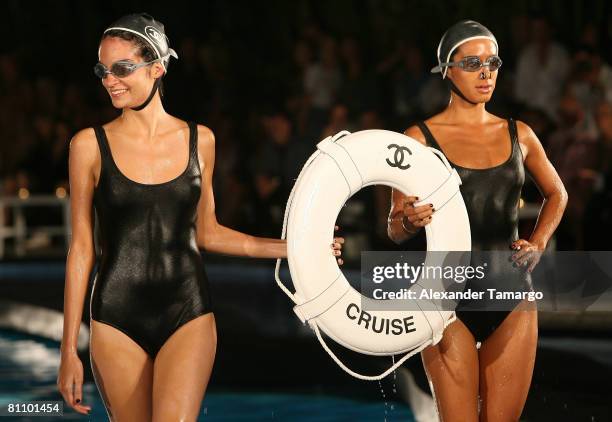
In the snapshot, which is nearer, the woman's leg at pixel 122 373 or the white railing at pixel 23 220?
the woman's leg at pixel 122 373

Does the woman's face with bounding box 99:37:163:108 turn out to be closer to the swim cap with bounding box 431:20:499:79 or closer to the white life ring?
the white life ring

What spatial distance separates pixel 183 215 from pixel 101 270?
28 centimetres

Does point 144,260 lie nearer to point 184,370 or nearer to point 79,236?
point 79,236

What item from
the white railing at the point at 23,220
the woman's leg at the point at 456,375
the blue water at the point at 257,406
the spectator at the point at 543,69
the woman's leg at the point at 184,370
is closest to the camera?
the woman's leg at the point at 184,370

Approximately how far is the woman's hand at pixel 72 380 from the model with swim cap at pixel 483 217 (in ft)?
3.78

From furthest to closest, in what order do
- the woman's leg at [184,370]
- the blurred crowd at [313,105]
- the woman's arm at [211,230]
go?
the blurred crowd at [313,105] < the woman's arm at [211,230] < the woman's leg at [184,370]

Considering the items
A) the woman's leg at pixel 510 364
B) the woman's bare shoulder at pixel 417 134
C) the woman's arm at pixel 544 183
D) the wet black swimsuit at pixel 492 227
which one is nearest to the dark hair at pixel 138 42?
the woman's bare shoulder at pixel 417 134

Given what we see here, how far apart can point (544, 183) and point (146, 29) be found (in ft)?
4.70

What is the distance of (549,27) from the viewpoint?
29.8 ft

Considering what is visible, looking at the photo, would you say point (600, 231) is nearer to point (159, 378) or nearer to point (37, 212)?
point (159, 378)

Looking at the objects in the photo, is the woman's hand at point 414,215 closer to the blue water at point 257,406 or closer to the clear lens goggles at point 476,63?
the clear lens goggles at point 476,63

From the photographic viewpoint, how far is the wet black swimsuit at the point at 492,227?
4.15 metres

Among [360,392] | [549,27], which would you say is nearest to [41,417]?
[360,392]

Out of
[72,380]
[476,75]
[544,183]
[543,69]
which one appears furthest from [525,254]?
[543,69]
